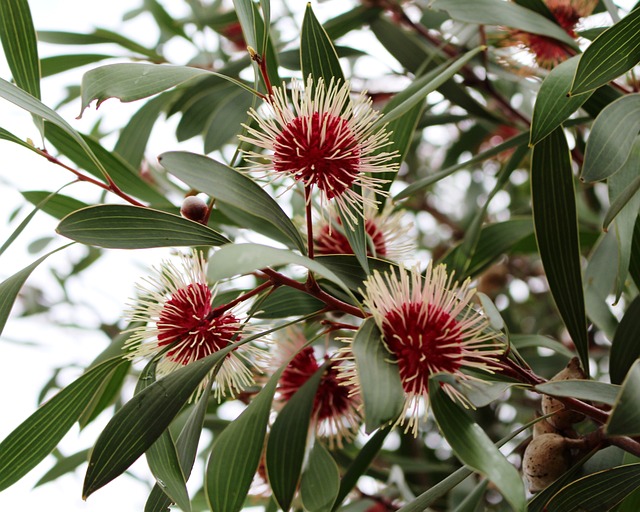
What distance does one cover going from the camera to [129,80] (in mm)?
722

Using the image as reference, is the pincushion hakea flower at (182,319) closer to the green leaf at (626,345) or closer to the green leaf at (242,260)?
the green leaf at (242,260)

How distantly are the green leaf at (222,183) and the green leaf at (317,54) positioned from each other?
191 millimetres

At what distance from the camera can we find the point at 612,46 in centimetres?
73

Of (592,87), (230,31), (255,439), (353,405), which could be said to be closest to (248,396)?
(353,405)

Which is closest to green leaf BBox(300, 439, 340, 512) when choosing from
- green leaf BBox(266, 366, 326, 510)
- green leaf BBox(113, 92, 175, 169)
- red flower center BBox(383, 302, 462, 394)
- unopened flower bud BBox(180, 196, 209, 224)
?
green leaf BBox(266, 366, 326, 510)

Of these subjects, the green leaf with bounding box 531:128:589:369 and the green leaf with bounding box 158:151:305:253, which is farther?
the green leaf with bounding box 531:128:589:369

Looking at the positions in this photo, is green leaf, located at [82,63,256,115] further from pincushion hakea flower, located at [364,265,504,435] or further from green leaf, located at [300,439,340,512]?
green leaf, located at [300,439,340,512]

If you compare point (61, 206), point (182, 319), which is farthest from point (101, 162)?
point (182, 319)

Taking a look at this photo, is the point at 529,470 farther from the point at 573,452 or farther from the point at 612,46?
the point at 612,46

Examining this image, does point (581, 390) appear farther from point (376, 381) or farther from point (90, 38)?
point (90, 38)

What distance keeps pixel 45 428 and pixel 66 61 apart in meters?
0.76

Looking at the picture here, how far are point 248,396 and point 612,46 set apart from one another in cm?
90

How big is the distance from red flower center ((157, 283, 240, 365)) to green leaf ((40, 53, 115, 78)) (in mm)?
680

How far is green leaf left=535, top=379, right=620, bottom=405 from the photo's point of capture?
67 centimetres
